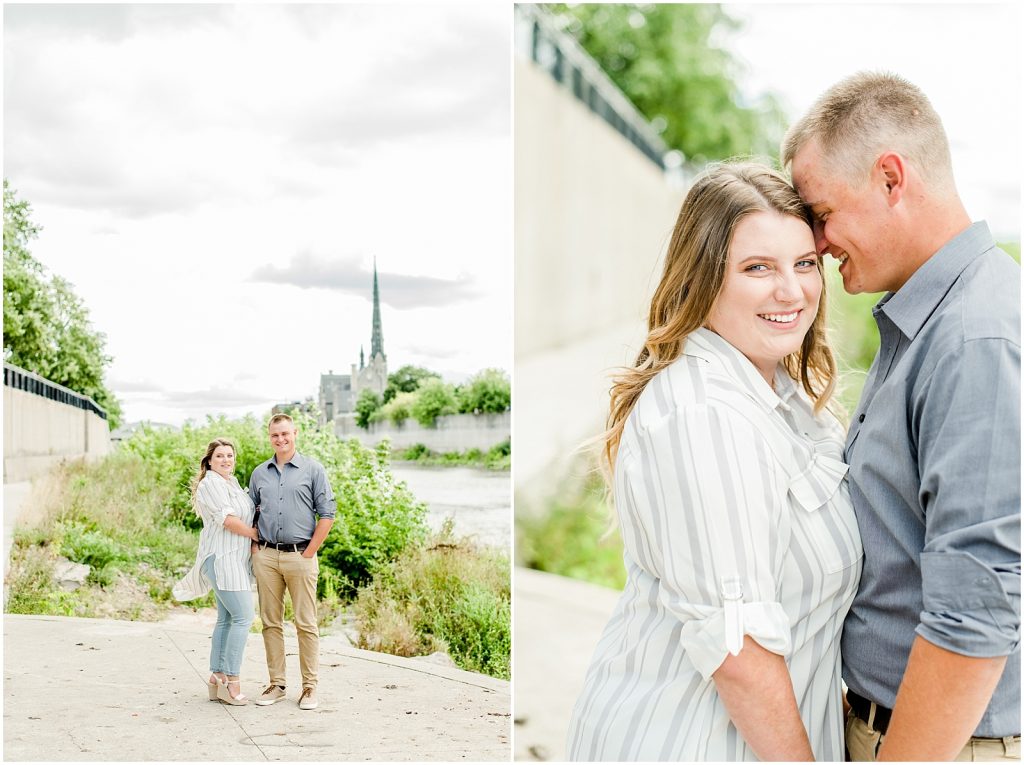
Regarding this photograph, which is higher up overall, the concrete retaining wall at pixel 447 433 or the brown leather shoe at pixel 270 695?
the concrete retaining wall at pixel 447 433

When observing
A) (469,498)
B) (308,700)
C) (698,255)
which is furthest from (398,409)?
(698,255)

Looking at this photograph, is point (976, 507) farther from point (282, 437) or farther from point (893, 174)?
point (282, 437)

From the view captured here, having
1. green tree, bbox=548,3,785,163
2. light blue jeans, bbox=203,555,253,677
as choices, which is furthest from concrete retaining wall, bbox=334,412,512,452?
green tree, bbox=548,3,785,163

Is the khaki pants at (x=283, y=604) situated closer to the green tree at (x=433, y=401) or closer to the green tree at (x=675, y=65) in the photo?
the green tree at (x=433, y=401)

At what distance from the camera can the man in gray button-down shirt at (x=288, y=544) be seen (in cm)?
257

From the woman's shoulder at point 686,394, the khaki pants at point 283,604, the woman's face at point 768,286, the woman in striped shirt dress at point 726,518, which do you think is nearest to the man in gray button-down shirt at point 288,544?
the khaki pants at point 283,604

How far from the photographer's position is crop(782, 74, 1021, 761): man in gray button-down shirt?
4.84 ft

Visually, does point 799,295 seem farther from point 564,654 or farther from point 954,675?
point 564,654

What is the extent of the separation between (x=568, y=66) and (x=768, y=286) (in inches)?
349

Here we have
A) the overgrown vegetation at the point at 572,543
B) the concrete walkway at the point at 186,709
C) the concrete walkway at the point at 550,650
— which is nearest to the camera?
the concrete walkway at the point at 186,709

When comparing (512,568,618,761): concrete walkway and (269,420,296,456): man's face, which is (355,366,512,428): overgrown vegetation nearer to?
(269,420,296,456): man's face

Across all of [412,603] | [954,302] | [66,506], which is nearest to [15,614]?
[66,506]

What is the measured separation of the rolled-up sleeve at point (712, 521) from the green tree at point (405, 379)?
1231 millimetres

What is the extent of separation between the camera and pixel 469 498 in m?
2.84
